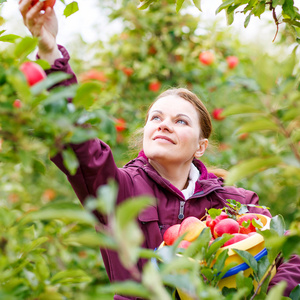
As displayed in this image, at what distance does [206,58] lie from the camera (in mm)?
3646

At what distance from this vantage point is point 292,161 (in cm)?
60

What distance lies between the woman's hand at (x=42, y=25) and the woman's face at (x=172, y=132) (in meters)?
0.57

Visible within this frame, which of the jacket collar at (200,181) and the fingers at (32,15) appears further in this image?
the jacket collar at (200,181)

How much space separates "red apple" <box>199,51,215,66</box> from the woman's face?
1.97 meters

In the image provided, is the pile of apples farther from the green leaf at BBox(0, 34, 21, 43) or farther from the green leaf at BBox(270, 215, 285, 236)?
the green leaf at BBox(0, 34, 21, 43)

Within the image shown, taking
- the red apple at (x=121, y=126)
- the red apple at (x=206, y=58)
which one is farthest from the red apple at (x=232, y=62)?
the red apple at (x=121, y=126)

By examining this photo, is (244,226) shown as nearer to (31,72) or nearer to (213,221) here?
(213,221)

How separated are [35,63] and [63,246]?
1860mm

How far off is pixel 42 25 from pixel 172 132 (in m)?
0.71

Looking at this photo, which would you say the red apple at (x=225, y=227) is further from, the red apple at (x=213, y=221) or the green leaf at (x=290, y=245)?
the green leaf at (x=290, y=245)

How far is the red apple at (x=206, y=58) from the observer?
365 cm

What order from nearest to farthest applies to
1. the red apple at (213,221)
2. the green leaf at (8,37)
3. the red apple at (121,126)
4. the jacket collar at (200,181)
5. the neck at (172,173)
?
the green leaf at (8,37)
the red apple at (213,221)
the jacket collar at (200,181)
the neck at (172,173)
the red apple at (121,126)

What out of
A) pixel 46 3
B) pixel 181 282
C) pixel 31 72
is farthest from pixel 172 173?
pixel 181 282

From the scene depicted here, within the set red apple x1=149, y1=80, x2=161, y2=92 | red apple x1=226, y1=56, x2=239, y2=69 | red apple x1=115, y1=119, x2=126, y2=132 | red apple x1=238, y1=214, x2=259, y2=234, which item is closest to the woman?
red apple x1=238, y1=214, x2=259, y2=234
